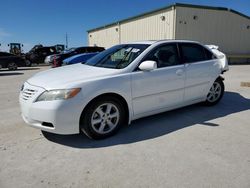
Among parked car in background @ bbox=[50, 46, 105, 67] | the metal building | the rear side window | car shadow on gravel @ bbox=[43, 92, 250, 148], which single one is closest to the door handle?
the rear side window

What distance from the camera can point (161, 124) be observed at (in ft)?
14.1

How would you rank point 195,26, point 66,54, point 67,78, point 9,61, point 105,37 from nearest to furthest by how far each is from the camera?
point 67,78
point 66,54
point 9,61
point 195,26
point 105,37

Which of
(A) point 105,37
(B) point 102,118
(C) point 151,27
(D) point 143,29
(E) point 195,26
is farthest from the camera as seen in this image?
(A) point 105,37

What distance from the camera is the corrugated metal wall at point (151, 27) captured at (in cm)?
1836

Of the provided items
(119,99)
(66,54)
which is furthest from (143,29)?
(119,99)

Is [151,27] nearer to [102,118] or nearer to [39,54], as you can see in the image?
[39,54]

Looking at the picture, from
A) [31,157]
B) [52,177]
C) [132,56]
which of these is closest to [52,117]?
[31,157]

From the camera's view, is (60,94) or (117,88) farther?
(117,88)

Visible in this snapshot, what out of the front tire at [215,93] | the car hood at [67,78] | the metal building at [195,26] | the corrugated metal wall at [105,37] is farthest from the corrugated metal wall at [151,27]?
the car hood at [67,78]

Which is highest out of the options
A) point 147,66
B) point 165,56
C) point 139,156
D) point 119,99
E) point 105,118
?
point 165,56

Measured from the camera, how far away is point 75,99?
3.26 m

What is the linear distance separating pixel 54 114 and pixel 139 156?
4.39 feet

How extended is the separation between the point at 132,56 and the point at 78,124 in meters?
1.57

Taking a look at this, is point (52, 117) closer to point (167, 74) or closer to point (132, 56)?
point (132, 56)
